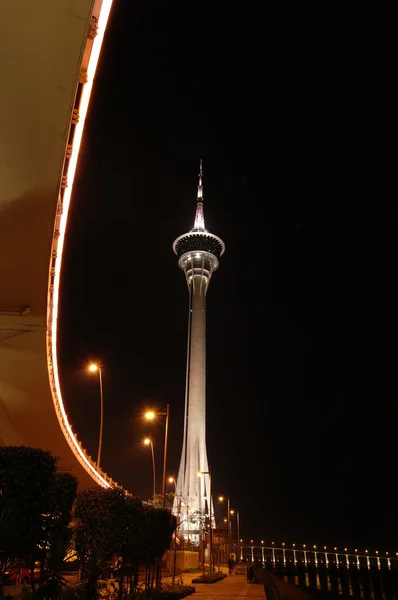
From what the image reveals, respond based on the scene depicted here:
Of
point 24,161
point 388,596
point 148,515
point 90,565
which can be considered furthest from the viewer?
point 388,596

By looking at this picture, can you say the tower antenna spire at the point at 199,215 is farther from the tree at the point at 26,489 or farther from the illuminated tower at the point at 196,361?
the tree at the point at 26,489

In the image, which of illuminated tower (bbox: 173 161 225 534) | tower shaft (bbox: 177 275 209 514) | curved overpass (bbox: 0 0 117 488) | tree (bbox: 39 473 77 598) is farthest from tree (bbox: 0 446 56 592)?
tower shaft (bbox: 177 275 209 514)

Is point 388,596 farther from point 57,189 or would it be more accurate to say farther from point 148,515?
point 57,189

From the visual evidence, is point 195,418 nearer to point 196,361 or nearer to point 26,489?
point 196,361

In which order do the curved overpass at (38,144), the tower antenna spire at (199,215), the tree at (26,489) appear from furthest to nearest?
the tower antenna spire at (199,215) < the tree at (26,489) < the curved overpass at (38,144)

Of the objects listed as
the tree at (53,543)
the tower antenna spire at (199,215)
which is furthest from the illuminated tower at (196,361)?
the tree at (53,543)

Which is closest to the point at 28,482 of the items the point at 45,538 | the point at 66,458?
the point at 45,538
